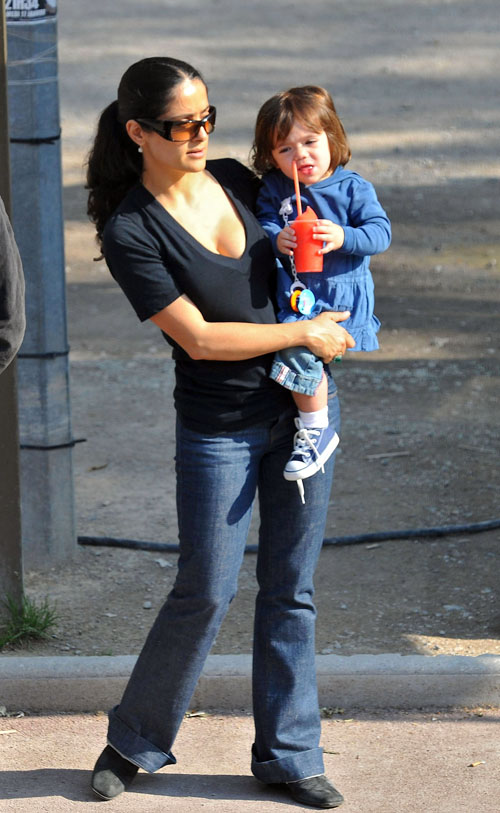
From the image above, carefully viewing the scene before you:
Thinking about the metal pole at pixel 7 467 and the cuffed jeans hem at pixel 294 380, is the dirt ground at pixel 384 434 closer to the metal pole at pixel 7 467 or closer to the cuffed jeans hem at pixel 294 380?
the metal pole at pixel 7 467

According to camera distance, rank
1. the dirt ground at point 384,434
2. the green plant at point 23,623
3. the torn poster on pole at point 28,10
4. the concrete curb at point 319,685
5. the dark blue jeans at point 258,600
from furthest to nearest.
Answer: the dirt ground at point 384,434 < the torn poster on pole at point 28,10 < the green plant at point 23,623 < the concrete curb at point 319,685 < the dark blue jeans at point 258,600

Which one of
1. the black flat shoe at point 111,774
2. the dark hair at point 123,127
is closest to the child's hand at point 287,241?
the dark hair at point 123,127

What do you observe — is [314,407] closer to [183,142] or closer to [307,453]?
[307,453]

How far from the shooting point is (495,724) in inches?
153

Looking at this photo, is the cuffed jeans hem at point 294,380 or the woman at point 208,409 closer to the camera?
the woman at point 208,409

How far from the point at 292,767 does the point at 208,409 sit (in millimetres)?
1090

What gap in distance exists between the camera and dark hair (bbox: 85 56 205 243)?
2.93 meters

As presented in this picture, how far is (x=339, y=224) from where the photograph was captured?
314 centimetres

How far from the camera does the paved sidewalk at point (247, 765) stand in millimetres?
3436

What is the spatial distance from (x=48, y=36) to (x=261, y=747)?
2.83 meters

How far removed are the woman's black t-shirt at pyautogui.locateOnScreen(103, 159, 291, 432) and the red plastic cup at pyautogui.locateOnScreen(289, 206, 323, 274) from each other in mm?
138

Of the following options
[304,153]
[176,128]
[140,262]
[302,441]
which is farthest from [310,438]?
[176,128]

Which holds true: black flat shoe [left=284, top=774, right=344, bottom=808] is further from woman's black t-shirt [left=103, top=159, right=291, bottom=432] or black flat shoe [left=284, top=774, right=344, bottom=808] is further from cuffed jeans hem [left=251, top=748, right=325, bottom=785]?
woman's black t-shirt [left=103, top=159, right=291, bottom=432]

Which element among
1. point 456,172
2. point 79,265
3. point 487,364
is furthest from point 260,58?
point 487,364
